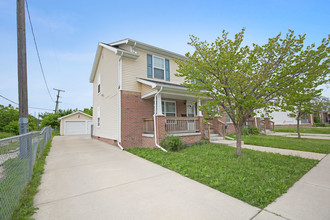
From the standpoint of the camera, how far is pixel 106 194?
3.13 m

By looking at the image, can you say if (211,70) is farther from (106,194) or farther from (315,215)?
(106,194)

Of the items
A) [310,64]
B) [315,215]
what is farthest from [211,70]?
[315,215]

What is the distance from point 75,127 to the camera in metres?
22.5

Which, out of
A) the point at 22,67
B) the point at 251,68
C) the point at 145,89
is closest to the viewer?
A: the point at 251,68

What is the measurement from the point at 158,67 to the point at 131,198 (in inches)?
354

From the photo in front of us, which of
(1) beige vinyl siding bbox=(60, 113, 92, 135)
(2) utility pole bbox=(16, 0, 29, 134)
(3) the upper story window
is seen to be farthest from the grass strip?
(1) beige vinyl siding bbox=(60, 113, 92, 135)

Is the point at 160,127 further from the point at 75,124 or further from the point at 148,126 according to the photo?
the point at 75,124

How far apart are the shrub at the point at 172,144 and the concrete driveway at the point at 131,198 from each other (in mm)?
2752

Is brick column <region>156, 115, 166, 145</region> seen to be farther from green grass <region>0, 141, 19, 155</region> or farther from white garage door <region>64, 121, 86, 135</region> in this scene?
white garage door <region>64, 121, 86, 135</region>

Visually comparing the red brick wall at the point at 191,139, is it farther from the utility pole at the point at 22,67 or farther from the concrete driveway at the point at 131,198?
the utility pole at the point at 22,67

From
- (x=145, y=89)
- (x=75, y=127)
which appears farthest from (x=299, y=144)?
(x=75, y=127)

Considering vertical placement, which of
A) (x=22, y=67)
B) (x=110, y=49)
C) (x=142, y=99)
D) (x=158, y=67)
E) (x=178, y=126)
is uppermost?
(x=110, y=49)

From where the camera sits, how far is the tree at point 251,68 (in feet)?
14.7

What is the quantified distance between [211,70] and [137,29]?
9.60 m
